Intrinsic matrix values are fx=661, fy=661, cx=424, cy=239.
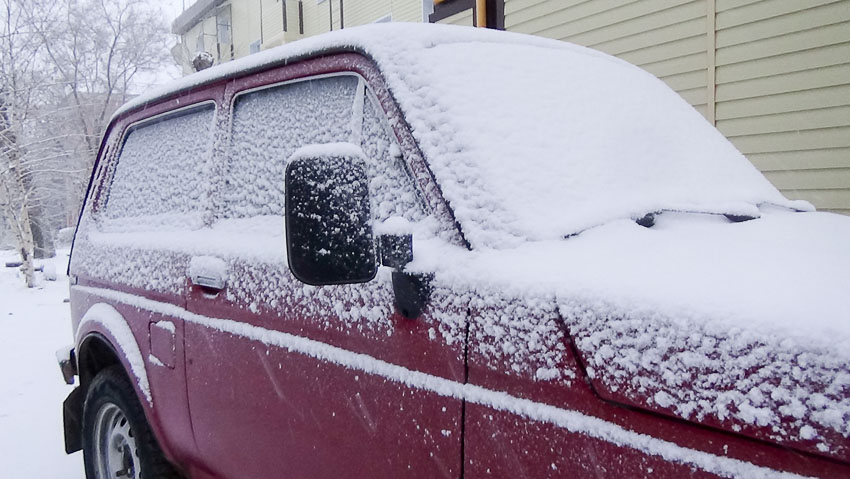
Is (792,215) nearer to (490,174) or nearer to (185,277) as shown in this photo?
(490,174)

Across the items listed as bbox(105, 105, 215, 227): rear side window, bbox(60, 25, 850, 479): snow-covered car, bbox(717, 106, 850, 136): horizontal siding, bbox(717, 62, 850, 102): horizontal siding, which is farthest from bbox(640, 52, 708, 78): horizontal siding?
bbox(105, 105, 215, 227): rear side window

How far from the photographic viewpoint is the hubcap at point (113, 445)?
2.87 m

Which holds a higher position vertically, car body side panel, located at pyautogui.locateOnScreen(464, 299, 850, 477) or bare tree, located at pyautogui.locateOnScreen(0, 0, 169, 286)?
bare tree, located at pyautogui.locateOnScreen(0, 0, 169, 286)

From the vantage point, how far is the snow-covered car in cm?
106

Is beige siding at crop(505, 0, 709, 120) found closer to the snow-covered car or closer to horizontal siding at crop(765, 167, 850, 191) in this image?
horizontal siding at crop(765, 167, 850, 191)

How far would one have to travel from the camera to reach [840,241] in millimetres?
1508

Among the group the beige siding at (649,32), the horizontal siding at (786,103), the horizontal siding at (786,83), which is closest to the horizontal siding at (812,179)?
the horizontal siding at (786,103)

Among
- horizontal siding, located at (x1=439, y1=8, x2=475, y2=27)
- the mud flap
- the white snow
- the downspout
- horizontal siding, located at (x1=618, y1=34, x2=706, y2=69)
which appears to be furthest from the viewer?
horizontal siding, located at (x1=439, y1=8, x2=475, y2=27)

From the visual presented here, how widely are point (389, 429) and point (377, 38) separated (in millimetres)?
1018

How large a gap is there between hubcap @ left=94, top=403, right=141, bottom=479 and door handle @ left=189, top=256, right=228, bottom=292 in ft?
3.09

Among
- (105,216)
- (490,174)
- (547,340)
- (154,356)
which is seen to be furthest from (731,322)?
(105,216)

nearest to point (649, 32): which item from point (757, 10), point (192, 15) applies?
point (757, 10)

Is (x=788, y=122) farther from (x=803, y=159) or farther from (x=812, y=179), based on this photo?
(x=812, y=179)

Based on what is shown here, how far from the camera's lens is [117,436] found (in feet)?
9.64
